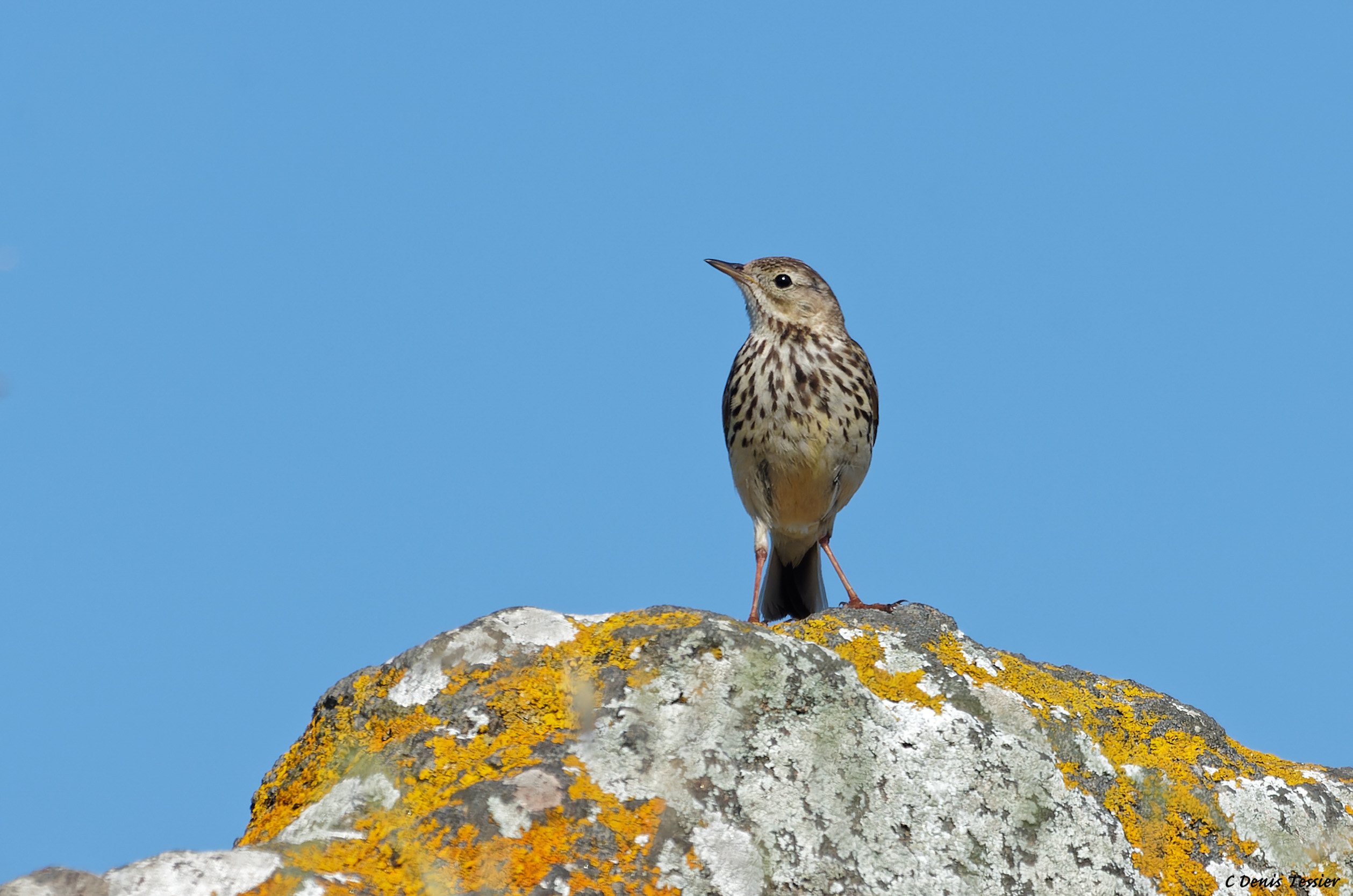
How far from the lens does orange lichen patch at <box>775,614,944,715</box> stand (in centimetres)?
479

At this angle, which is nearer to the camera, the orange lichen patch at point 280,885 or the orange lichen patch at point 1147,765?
the orange lichen patch at point 280,885

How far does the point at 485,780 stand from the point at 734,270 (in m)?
6.19

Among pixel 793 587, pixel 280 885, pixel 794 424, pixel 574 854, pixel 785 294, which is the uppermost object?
pixel 785 294

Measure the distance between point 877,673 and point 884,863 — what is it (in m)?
0.98

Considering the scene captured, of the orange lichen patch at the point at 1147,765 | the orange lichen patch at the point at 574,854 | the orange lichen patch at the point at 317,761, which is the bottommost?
the orange lichen patch at the point at 574,854

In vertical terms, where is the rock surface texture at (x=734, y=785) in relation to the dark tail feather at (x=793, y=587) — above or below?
below

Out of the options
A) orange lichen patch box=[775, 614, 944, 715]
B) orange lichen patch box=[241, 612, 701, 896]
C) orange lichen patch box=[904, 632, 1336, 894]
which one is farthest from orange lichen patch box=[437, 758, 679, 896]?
orange lichen patch box=[904, 632, 1336, 894]

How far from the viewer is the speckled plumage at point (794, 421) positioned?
8852mm

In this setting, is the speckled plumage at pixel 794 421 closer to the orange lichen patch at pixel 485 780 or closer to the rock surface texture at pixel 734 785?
the rock surface texture at pixel 734 785

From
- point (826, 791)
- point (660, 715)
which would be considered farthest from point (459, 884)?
point (826, 791)

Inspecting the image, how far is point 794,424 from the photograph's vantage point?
8.80m

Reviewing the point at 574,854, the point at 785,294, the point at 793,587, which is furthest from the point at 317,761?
the point at 785,294

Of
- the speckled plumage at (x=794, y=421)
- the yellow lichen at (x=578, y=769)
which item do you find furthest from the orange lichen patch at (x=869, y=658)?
the speckled plumage at (x=794, y=421)

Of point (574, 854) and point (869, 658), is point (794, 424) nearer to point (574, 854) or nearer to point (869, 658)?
point (869, 658)
